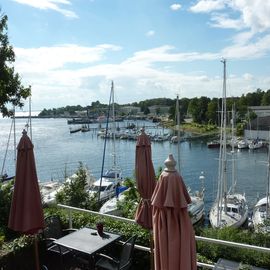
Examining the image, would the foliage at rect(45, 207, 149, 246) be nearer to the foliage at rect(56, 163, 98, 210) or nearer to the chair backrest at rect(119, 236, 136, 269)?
the chair backrest at rect(119, 236, 136, 269)

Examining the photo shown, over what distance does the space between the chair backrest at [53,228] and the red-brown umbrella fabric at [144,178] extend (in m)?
2.38

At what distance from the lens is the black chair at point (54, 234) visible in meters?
6.76

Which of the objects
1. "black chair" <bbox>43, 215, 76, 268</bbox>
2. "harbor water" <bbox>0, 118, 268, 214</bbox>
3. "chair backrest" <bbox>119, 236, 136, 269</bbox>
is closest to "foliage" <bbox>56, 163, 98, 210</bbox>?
"black chair" <bbox>43, 215, 76, 268</bbox>

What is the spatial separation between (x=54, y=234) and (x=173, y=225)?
14.4 feet

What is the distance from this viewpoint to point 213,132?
325ft

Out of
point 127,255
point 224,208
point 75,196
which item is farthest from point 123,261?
point 224,208

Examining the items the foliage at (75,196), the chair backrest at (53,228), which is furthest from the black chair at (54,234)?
the foliage at (75,196)

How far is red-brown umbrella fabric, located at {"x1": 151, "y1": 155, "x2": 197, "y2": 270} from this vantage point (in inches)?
161

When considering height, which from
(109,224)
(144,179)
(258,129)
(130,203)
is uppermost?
(144,179)

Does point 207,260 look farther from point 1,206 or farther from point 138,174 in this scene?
point 1,206

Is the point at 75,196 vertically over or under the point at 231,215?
over

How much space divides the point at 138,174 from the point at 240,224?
73.0 feet

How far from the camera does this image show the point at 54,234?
772 centimetres

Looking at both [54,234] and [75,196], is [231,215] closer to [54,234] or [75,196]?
[75,196]
